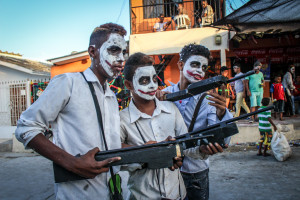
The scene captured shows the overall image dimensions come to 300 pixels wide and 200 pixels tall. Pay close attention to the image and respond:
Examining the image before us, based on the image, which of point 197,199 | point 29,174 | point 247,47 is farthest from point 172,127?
point 247,47

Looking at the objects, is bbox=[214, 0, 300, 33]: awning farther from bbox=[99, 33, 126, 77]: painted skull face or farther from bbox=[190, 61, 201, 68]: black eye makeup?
bbox=[99, 33, 126, 77]: painted skull face

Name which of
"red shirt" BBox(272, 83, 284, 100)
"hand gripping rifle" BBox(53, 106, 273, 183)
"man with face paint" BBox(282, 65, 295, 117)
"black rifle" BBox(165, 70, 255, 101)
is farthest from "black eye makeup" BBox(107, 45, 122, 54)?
"man with face paint" BBox(282, 65, 295, 117)

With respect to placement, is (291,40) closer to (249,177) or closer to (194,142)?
(249,177)

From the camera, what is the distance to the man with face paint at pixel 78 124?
1.34 metres

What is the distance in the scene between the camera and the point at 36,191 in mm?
4492

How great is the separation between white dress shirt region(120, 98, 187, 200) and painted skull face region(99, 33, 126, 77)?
383 millimetres

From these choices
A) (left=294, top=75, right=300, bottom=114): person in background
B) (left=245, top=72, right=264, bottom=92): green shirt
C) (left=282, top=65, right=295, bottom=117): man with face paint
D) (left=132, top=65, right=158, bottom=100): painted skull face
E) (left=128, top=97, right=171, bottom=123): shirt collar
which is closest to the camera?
(left=128, top=97, right=171, bottom=123): shirt collar

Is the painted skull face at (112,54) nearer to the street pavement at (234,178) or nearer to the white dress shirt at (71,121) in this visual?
the white dress shirt at (71,121)

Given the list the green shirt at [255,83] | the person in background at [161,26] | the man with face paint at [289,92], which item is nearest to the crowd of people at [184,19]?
the person in background at [161,26]

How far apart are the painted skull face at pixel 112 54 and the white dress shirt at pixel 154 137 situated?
38 centimetres

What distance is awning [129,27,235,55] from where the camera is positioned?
8953mm

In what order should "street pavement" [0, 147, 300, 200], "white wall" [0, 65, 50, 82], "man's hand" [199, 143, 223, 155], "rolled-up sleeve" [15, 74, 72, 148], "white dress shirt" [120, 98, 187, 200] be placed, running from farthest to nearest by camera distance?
"white wall" [0, 65, 50, 82] → "street pavement" [0, 147, 300, 200] → "white dress shirt" [120, 98, 187, 200] → "man's hand" [199, 143, 223, 155] → "rolled-up sleeve" [15, 74, 72, 148]

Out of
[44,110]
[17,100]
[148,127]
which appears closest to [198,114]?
[148,127]

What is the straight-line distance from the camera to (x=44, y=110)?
1.37 m
